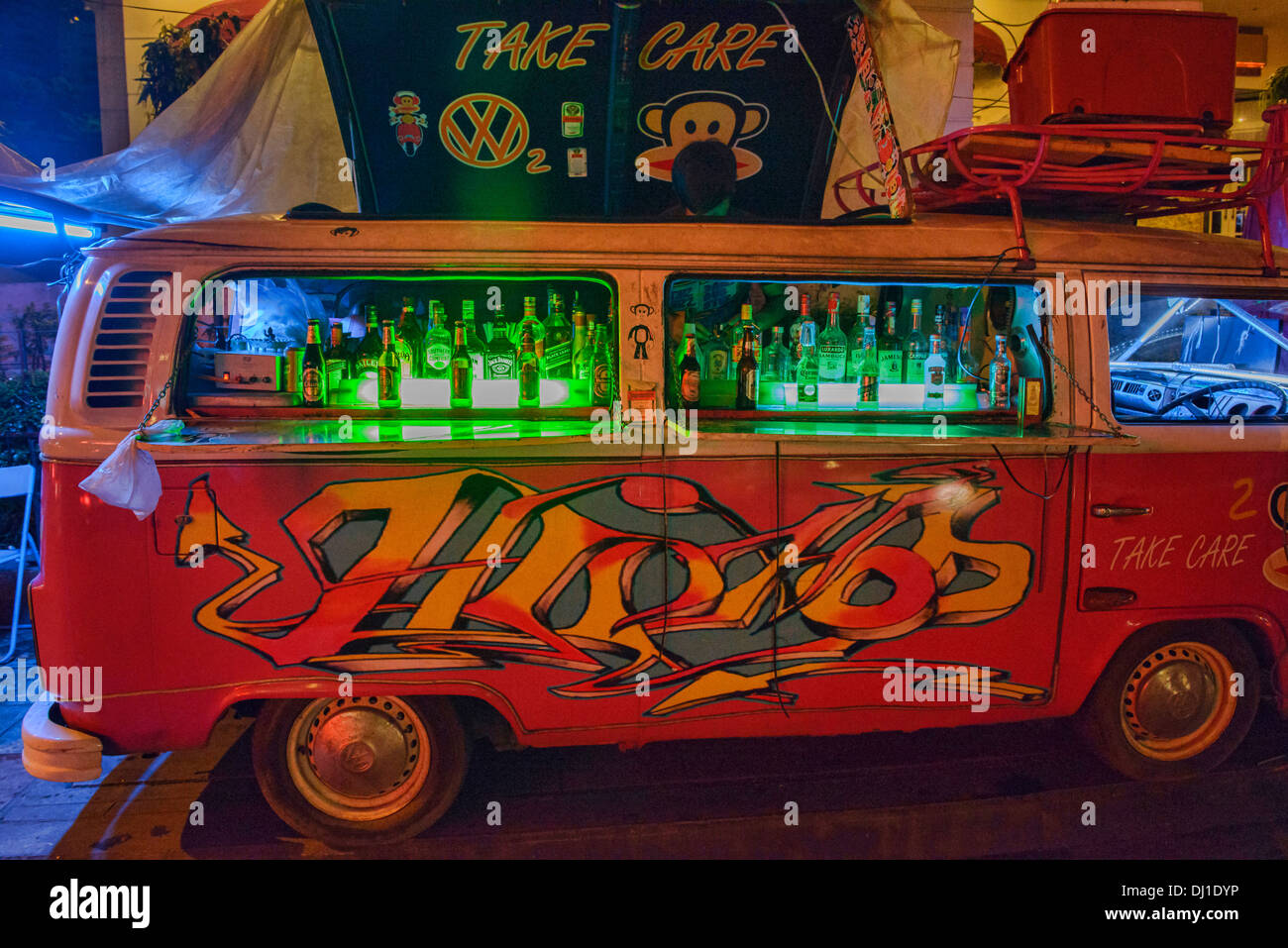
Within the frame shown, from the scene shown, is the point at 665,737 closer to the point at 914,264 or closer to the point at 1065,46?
the point at 914,264

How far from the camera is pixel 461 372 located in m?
3.58

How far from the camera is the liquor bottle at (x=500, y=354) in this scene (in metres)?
3.54

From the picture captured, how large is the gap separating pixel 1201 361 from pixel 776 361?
11.6 feet

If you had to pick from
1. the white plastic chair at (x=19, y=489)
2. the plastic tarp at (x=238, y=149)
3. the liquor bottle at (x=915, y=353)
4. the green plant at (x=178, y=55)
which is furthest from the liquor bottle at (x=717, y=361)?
the green plant at (x=178, y=55)

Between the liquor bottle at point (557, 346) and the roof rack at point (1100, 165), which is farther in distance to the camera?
the liquor bottle at point (557, 346)

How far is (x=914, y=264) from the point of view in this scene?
3.28m

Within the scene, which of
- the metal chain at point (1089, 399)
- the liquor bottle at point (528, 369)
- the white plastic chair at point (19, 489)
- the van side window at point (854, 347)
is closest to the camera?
the metal chain at point (1089, 399)

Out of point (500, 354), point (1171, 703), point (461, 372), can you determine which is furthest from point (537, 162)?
point (1171, 703)

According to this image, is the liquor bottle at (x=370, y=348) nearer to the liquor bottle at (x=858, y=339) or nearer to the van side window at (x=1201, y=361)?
the liquor bottle at (x=858, y=339)

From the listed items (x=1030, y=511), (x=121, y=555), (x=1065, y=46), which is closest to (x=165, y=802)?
(x=121, y=555)

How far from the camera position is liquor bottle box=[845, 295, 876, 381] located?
3838 millimetres

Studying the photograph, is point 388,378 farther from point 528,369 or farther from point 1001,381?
point 1001,381

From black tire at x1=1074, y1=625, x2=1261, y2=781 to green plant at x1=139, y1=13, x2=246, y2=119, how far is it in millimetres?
7874

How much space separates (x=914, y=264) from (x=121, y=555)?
11.2 feet
